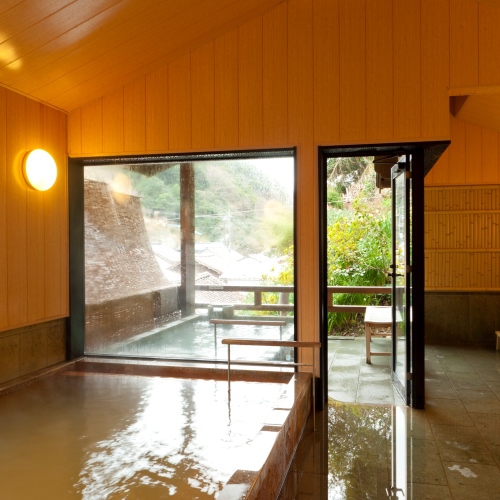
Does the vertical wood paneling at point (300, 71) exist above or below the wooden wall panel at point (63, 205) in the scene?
above

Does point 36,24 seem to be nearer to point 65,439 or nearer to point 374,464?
point 65,439

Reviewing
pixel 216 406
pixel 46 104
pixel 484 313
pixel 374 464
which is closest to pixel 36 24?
pixel 46 104

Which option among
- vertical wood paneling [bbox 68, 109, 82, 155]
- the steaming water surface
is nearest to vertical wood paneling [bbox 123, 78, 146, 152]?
vertical wood paneling [bbox 68, 109, 82, 155]

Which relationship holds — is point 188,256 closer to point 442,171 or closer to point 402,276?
point 402,276

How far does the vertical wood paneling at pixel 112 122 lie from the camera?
15.3 ft

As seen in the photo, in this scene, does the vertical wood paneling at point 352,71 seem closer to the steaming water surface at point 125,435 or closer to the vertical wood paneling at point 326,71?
the vertical wood paneling at point 326,71

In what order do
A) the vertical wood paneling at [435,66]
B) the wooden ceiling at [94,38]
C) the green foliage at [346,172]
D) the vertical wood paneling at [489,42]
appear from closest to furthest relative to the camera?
the wooden ceiling at [94,38] < the vertical wood paneling at [489,42] < the vertical wood paneling at [435,66] < the green foliage at [346,172]

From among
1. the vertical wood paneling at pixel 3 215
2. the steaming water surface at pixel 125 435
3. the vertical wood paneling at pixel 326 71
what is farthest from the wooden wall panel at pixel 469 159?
the vertical wood paneling at pixel 3 215

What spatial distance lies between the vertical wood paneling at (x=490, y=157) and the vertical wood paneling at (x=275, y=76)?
12.1 ft

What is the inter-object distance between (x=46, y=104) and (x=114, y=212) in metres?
1.10

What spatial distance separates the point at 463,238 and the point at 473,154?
1110 millimetres

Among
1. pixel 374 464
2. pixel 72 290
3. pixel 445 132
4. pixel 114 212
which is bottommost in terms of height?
pixel 374 464

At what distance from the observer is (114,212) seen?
4.85 m

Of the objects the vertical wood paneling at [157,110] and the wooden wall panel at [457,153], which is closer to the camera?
the vertical wood paneling at [157,110]
